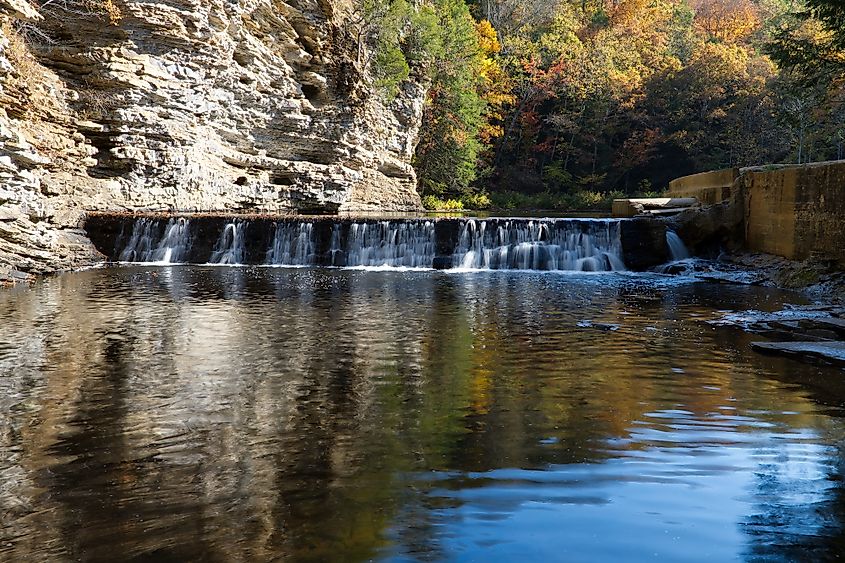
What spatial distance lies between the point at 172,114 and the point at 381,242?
8944mm

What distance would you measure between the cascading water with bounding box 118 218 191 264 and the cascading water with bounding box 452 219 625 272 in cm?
779

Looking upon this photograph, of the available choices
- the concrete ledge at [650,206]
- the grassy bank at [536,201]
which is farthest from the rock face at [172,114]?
the concrete ledge at [650,206]

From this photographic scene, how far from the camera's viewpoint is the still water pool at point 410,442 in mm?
4027

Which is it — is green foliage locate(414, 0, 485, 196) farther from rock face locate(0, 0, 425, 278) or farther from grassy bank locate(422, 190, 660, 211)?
rock face locate(0, 0, 425, 278)

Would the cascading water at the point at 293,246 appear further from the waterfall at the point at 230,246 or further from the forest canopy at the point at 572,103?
the forest canopy at the point at 572,103

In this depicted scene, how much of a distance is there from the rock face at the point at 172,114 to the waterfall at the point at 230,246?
339 centimetres

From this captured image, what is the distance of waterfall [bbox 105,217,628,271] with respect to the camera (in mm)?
20422

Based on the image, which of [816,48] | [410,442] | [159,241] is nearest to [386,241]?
[159,241]

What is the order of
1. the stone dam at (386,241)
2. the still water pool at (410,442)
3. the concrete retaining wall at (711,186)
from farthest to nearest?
the concrete retaining wall at (711,186)
the stone dam at (386,241)
the still water pool at (410,442)

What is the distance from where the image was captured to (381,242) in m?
21.3

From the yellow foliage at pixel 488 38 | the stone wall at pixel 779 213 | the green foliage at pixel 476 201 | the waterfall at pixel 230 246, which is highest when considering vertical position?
the yellow foliage at pixel 488 38

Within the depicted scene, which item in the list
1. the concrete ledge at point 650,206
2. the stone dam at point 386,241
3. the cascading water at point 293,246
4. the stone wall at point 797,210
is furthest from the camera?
the concrete ledge at point 650,206

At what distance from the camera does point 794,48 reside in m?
20.8

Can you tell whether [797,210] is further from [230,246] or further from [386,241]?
Answer: [230,246]
